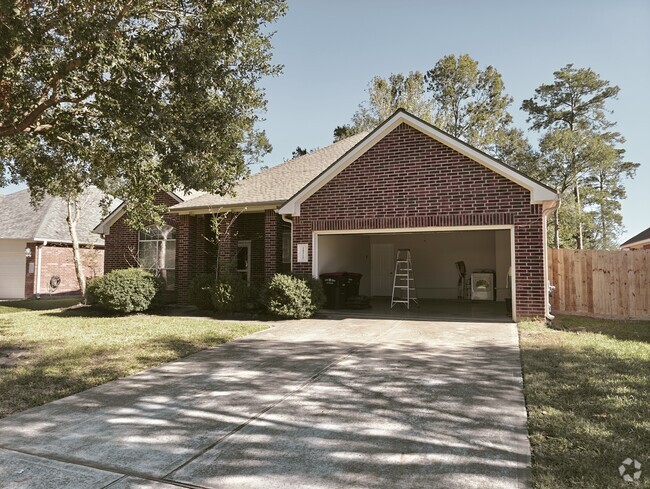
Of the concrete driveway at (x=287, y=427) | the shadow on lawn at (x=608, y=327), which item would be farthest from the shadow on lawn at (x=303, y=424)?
the shadow on lawn at (x=608, y=327)

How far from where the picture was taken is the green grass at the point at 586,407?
3.14m

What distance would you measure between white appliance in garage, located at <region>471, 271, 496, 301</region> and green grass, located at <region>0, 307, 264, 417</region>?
34.1ft

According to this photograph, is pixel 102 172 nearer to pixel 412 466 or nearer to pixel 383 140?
pixel 383 140

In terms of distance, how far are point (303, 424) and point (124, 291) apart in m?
10.1

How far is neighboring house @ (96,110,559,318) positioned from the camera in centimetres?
1041

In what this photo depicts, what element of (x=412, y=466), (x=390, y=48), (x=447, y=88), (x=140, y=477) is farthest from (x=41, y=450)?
(x=447, y=88)

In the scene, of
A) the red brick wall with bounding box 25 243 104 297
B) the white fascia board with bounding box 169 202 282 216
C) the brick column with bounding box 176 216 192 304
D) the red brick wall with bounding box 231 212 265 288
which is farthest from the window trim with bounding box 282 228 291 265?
the red brick wall with bounding box 25 243 104 297

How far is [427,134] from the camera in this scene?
11336 mm

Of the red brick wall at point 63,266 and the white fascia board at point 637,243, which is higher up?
the white fascia board at point 637,243

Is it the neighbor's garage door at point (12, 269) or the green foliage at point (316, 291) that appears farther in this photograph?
the neighbor's garage door at point (12, 269)

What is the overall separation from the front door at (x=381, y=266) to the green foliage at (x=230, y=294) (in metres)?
8.47

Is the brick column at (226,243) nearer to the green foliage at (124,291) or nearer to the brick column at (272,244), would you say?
the brick column at (272,244)

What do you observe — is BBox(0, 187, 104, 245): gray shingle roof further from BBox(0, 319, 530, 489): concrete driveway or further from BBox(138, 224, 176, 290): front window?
BBox(0, 319, 530, 489): concrete driveway

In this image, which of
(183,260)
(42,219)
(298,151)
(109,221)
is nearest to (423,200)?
(183,260)
